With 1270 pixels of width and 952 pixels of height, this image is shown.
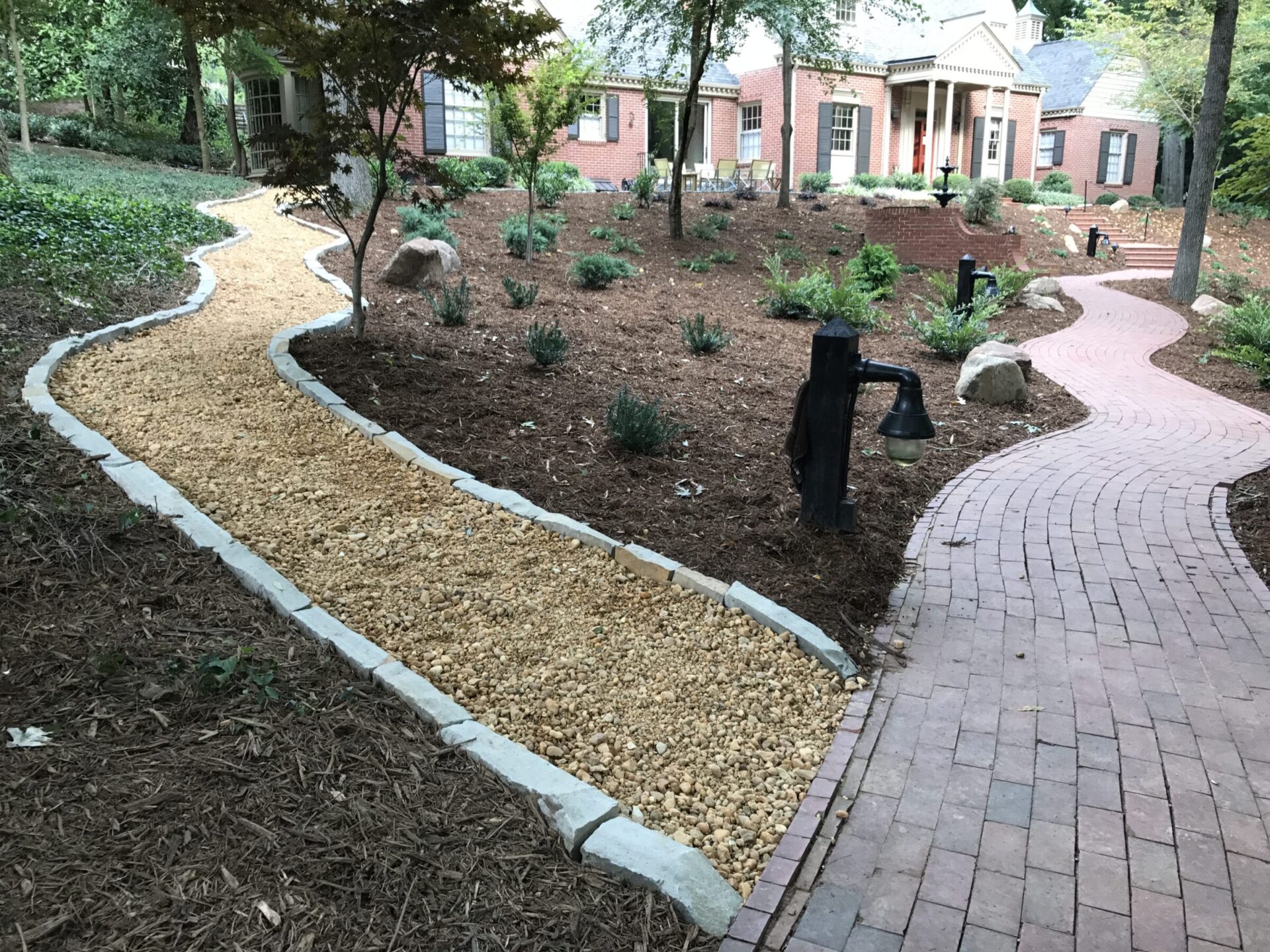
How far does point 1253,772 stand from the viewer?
2.73 meters

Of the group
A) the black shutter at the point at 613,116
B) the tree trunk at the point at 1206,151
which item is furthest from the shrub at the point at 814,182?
the tree trunk at the point at 1206,151

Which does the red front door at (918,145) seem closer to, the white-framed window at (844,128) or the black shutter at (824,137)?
the white-framed window at (844,128)

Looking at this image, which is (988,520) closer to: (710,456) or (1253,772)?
(710,456)

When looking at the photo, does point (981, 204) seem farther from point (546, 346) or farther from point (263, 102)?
point (263, 102)

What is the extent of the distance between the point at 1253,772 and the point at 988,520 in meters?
2.28

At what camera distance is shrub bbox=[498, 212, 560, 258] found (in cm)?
1212

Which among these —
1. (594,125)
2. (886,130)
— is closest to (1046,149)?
(886,130)

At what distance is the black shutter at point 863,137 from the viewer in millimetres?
26203

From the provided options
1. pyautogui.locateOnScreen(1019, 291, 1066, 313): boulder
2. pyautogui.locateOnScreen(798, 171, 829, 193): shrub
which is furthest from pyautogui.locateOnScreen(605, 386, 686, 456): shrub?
pyautogui.locateOnScreen(798, 171, 829, 193): shrub

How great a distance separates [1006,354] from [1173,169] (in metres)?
26.4

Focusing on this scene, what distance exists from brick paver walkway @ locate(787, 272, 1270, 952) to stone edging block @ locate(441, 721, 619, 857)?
586 millimetres

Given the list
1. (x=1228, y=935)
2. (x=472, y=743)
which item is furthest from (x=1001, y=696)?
(x=472, y=743)

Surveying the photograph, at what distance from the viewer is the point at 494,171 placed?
1923 cm

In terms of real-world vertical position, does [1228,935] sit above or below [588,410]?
below
